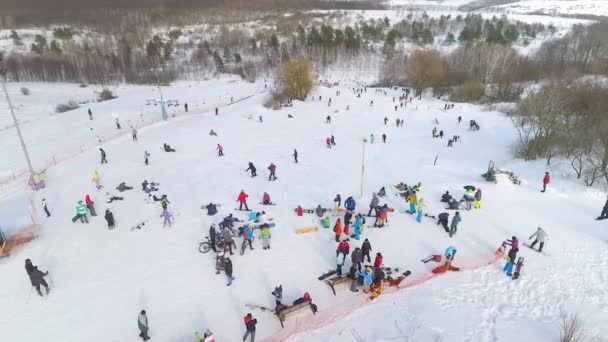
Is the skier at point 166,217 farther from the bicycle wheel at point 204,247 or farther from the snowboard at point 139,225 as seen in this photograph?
the bicycle wheel at point 204,247

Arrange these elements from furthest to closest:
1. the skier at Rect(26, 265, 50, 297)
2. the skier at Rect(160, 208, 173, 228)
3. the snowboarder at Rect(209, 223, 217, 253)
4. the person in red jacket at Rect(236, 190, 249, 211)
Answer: the person in red jacket at Rect(236, 190, 249, 211)
the skier at Rect(160, 208, 173, 228)
the snowboarder at Rect(209, 223, 217, 253)
the skier at Rect(26, 265, 50, 297)

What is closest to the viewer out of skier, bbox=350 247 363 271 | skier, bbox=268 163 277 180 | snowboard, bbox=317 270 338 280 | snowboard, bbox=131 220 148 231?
skier, bbox=350 247 363 271

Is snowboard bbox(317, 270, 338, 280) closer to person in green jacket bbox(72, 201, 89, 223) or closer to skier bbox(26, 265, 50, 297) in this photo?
skier bbox(26, 265, 50, 297)

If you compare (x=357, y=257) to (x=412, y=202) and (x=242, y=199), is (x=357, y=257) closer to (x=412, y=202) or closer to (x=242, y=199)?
(x=412, y=202)

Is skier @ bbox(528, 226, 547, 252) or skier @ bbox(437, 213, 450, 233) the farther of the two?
skier @ bbox(437, 213, 450, 233)

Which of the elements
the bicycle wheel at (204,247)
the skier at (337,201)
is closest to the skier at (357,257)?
the skier at (337,201)

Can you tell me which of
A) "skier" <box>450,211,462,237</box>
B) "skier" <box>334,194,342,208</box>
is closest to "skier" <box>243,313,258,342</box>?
"skier" <box>334,194,342,208</box>
